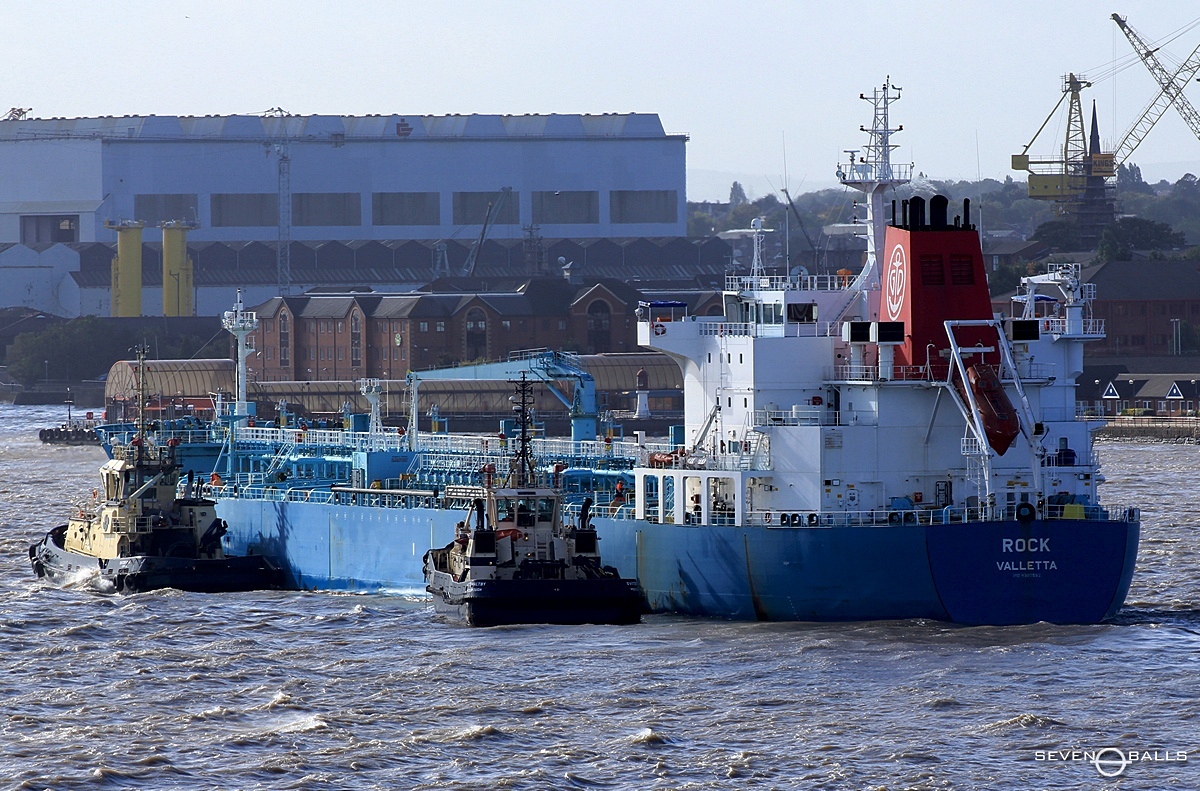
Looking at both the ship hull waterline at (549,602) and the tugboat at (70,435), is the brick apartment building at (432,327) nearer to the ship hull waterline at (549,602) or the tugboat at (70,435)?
the tugboat at (70,435)

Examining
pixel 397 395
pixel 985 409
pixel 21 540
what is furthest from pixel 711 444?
pixel 397 395

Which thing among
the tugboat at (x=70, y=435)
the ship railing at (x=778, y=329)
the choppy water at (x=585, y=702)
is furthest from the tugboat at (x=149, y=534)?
the tugboat at (x=70, y=435)

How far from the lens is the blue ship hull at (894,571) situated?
37156 millimetres

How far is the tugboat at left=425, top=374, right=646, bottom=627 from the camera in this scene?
130 ft

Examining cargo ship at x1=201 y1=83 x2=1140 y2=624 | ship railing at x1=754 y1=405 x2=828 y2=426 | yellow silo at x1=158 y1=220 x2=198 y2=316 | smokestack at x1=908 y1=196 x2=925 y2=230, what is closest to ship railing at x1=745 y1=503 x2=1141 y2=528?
cargo ship at x1=201 y1=83 x2=1140 y2=624

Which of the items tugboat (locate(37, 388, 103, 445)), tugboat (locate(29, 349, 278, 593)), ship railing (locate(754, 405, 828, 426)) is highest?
tugboat (locate(37, 388, 103, 445))

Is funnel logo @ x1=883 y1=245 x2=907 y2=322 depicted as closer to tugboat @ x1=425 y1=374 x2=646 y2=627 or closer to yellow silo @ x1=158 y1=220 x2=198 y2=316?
tugboat @ x1=425 y1=374 x2=646 y2=627

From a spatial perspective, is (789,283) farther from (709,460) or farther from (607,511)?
(607,511)

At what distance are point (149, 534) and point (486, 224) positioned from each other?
343ft

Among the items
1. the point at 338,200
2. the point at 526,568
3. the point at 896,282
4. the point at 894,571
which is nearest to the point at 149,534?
the point at 526,568

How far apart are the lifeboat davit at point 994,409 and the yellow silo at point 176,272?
370 ft

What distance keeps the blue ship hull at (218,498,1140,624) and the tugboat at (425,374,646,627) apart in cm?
122

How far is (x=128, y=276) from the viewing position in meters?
147

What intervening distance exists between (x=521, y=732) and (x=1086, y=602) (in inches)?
482
